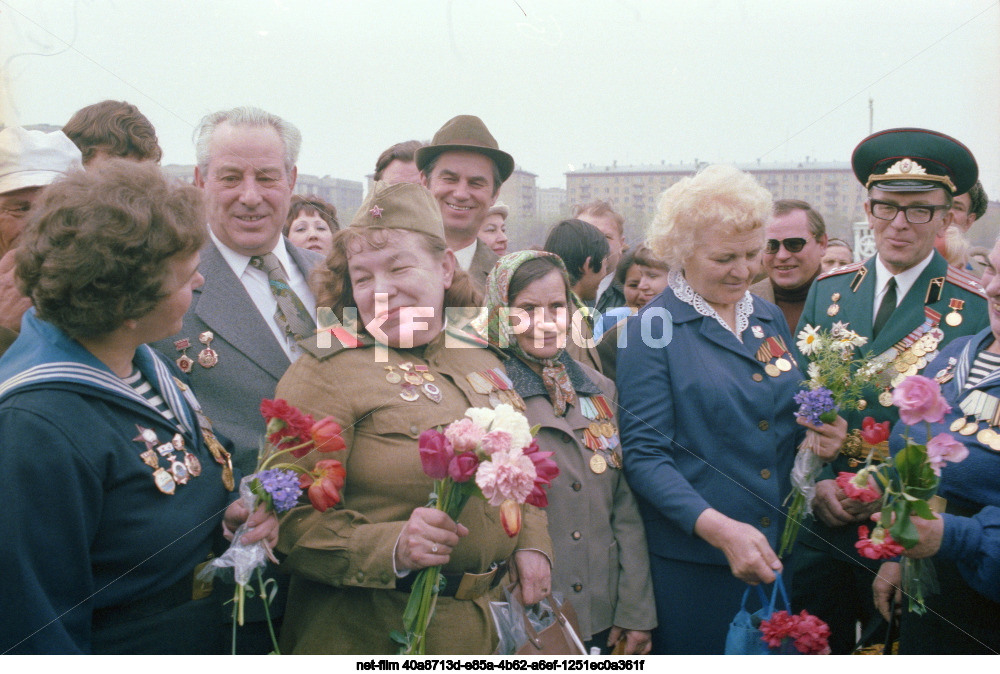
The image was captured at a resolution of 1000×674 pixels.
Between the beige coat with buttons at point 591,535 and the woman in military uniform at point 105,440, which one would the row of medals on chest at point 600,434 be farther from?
the woman in military uniform at point 105,440

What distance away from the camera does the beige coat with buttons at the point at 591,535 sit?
2.77m

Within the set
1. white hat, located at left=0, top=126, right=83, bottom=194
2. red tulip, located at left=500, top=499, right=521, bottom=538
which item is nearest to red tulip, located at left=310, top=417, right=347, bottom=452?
red tulip, located at left=500, top=499, right=521, bottom=538

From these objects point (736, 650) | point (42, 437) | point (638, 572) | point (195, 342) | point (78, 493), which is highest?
point (195, 342)

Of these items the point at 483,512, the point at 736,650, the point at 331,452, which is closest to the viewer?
the point at 331,452

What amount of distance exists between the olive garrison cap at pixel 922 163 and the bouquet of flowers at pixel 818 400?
78 cm

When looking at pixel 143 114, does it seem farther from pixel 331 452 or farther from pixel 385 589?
pixel 385 589

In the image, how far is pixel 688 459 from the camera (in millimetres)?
2928

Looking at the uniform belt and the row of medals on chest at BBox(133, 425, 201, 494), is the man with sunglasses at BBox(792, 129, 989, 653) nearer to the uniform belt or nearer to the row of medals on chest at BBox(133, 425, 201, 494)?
the uniform belt

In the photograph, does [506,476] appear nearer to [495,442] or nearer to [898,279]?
[495,442]

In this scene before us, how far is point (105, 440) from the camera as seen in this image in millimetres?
2068

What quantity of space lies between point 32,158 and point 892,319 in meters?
3.61

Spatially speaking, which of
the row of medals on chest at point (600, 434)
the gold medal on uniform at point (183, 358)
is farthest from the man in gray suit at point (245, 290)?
the row of medals on chest at point (600, 434)

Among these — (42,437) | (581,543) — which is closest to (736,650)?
(581,543)

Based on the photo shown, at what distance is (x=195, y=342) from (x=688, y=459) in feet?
6.21
